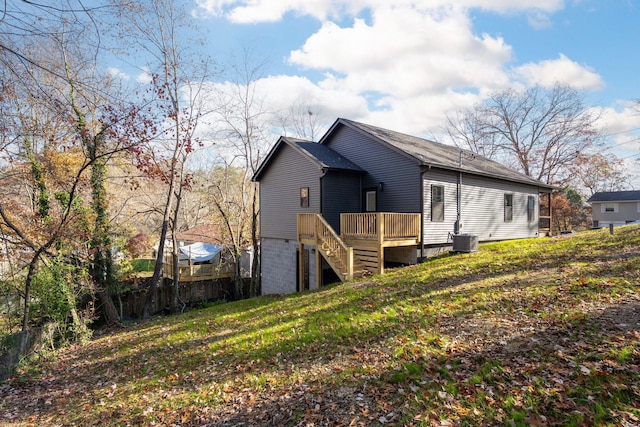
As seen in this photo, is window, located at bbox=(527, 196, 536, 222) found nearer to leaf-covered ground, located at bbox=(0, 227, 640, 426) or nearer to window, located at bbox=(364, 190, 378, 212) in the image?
window, located at bbox=(364, 190, 378, 212)

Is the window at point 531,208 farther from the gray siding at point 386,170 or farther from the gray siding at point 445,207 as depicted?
the gray siding at point 386,170

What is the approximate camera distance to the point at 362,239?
12.5 meters

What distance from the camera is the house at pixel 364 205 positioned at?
42.3 feet

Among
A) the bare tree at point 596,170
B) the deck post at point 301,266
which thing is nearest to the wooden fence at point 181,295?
the deck post at point 301,266

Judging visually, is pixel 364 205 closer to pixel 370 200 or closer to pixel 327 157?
pixel 370 200

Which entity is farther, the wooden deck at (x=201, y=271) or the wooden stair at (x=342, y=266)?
the wooden deck at (x=201, y=271)

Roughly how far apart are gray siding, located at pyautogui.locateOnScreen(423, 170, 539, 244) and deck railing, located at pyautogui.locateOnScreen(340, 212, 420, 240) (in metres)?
0.90

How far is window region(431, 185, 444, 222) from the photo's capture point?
14.2 metres

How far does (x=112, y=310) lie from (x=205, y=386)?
34.7 ft

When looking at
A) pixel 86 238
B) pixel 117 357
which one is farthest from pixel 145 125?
pixel 117 357

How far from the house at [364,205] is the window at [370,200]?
0.05m

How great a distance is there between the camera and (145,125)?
10.6 m

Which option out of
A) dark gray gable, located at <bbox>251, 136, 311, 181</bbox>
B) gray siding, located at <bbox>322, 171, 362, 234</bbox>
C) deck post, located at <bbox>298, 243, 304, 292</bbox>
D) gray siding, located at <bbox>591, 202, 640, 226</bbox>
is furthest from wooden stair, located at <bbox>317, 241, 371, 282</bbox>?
gray siding, located at <bbox>591, 202, 640, 226</bbox>

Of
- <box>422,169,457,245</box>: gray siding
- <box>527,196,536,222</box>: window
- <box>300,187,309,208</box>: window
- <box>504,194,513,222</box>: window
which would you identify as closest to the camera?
<box>422,169,457,245</box>: gray siding
